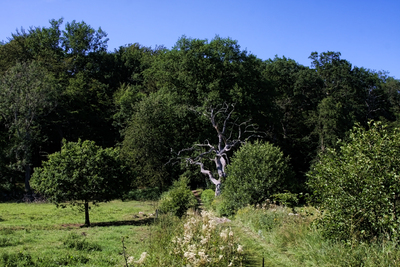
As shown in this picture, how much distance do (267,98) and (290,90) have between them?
11.3 m

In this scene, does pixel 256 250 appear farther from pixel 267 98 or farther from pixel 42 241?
pixel 267 98

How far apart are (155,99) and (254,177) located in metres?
19.4

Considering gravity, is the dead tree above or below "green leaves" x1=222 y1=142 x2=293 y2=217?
above

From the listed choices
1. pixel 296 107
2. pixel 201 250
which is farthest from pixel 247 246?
pixel 296 107

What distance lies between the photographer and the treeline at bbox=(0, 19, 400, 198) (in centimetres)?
3419

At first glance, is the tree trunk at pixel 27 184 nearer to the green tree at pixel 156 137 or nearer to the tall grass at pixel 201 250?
the green tree at pixel 156 137

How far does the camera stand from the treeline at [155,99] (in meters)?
34.2

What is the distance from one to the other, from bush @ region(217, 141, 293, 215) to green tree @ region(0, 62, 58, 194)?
74.3ft

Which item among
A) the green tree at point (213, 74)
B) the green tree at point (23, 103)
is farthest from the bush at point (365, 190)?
the green tree at point (23, 103)

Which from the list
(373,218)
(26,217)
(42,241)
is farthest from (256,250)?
(26,217)

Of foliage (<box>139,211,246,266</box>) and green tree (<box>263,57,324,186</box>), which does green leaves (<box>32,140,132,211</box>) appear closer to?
foliage (<box>139,211,246,266</box>)

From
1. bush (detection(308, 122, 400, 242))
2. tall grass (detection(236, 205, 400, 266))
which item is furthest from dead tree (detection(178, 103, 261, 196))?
bush (detection(308, 122, 400, 242))

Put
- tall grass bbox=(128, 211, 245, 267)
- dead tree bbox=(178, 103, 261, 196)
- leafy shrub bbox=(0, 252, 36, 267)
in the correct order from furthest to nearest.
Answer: dead tree bbox=(178, 103, 261, 196)
leafy shrub bbox=(0, 252, 36, 267)
tall grass bbox=(128, 211, 245, 267)

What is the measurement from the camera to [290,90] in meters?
46.4
